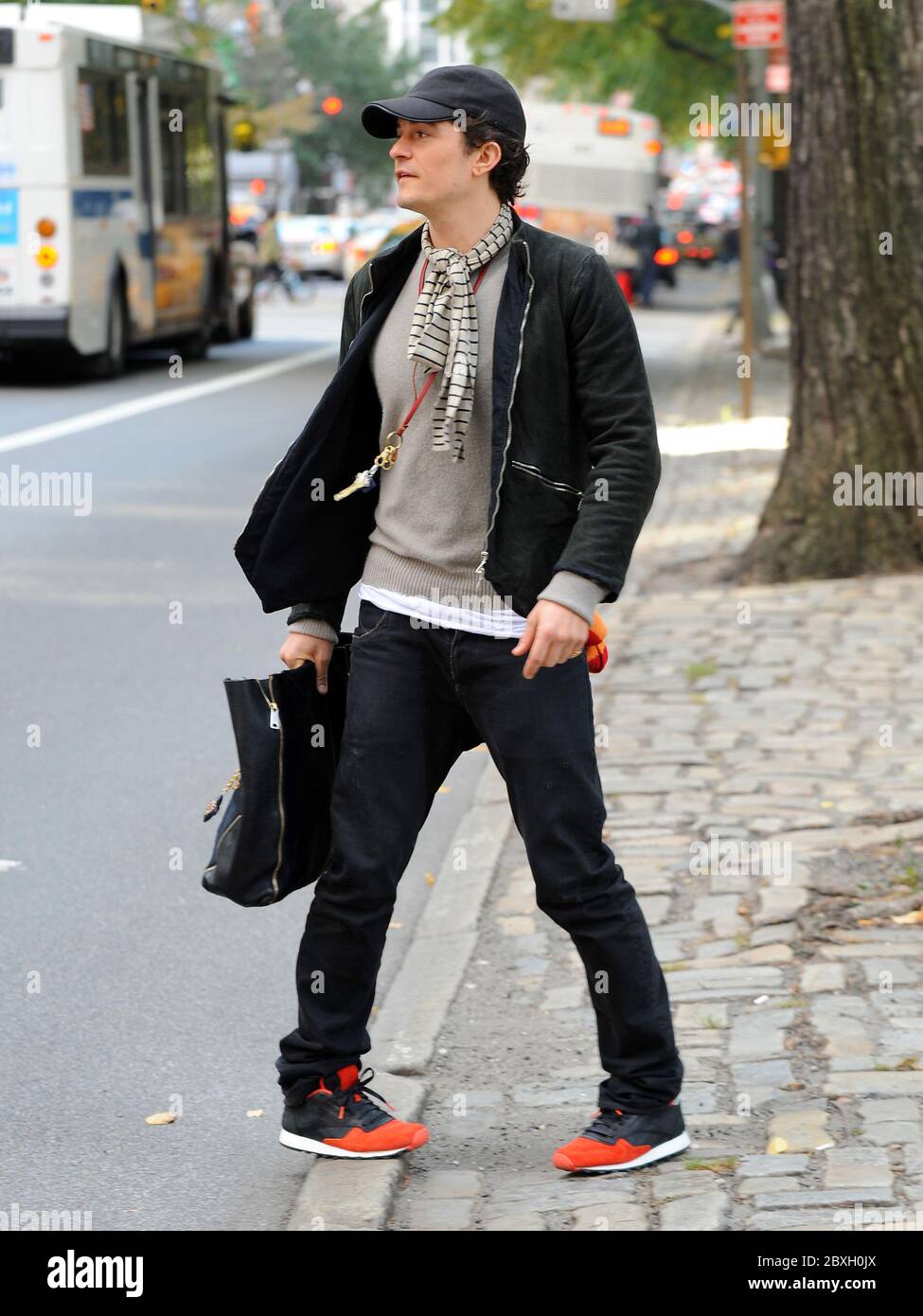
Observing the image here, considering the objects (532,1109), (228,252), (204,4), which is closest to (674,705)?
(532,1109)

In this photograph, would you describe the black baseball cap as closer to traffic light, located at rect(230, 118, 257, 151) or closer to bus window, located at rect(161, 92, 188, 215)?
bus window, located at rect(161, 92, 188, 215)

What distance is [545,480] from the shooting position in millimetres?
3623

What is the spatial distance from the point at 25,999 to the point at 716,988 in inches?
63.0

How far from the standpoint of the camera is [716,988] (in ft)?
16.3

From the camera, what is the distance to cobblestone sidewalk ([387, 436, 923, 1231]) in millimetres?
3807

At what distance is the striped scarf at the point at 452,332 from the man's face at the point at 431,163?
10 centimetres

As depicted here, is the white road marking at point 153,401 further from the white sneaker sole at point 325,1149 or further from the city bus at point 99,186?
the white sneaker sole at point 325,1149

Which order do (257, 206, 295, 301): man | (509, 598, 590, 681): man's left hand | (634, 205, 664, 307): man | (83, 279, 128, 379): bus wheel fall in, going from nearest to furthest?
(509, 598, 590, 681): man's left hand → (83, 279, 128, 379): bus wheel → (634, 205, 664, 307): man → (257, 206, 295, 301): man

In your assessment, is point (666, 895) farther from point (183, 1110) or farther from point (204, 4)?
point (204, 4)

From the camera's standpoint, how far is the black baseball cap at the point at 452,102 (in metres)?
3.55

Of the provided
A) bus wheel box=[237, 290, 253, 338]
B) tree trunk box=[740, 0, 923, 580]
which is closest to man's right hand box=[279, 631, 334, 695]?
tree trunk box=[740, 0, 923, 580]

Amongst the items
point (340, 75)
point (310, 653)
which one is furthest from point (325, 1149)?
point (340, 75)

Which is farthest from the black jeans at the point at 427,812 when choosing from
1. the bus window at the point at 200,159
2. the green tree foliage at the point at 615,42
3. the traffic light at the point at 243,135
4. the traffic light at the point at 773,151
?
the green tree foliage at the point at 615,42

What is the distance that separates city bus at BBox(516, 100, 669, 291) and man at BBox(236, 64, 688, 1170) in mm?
36437
